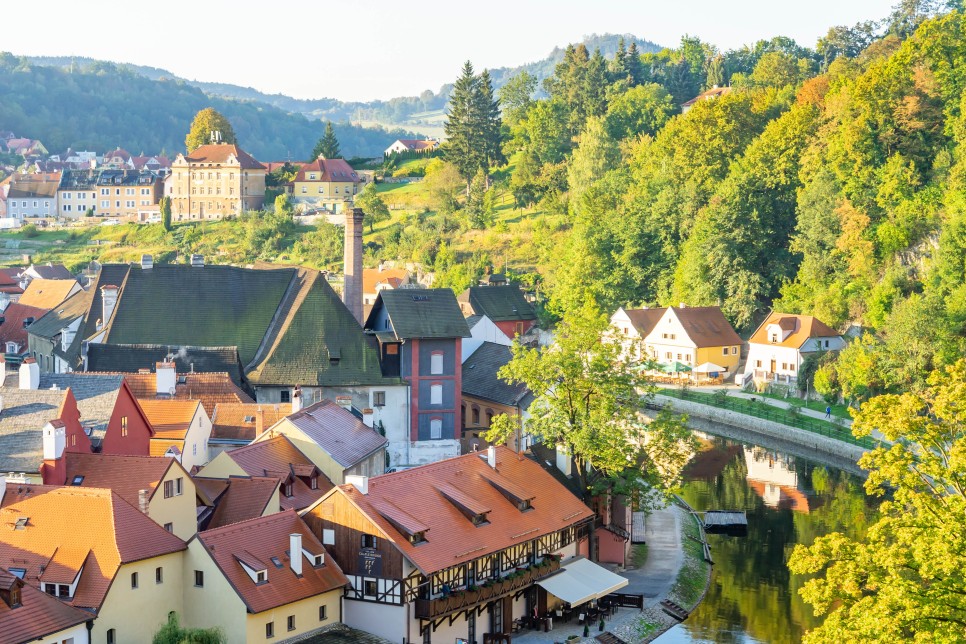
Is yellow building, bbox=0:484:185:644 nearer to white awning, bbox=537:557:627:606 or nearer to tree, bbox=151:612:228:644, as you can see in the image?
tree, bbox=151:612:228:644

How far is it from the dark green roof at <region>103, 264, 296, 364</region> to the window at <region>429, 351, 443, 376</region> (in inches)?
333

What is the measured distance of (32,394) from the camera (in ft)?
136

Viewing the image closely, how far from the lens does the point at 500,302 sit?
9456cm

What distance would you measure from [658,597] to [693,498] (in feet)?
46.5

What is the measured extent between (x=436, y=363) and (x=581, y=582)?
21952mm

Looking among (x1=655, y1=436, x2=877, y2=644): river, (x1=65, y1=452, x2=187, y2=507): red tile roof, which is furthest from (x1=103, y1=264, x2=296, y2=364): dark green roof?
(x1=65, y1=452, x2=187, y2=507): red tile roof

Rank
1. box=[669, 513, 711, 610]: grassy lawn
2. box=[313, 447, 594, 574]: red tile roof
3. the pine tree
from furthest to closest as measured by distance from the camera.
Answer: the pine tree → box=[669, 513, 711, 610]: grassy lawn → box=[313, 447, 594, 574]: red tile roof

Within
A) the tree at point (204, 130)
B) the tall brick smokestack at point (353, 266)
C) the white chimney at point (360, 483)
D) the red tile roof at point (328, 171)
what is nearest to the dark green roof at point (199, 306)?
the tall brick smokestack at point (353, 266)

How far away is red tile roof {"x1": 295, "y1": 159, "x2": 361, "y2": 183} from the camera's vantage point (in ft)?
482

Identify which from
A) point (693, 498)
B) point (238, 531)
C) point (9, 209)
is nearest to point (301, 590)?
point (238, 531)

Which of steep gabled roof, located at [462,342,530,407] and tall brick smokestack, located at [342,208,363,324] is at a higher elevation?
tall brick smokestack, located at [342,208,363,324]

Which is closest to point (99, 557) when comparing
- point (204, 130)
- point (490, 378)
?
point (490, 378)

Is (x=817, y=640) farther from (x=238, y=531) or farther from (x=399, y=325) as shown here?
(x=399, y=325)

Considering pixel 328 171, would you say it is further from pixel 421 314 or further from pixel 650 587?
pixel 650 587
